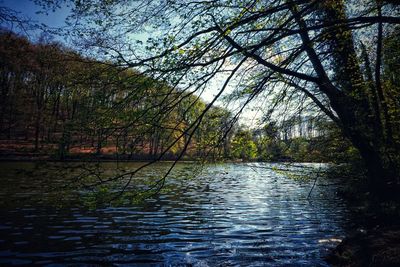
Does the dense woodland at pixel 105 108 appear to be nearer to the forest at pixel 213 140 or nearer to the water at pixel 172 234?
the forest at pixel 213 140

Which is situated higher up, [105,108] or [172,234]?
[105,108]

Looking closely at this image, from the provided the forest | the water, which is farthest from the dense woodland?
the water

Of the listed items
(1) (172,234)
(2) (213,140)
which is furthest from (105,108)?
(1) (172,234)

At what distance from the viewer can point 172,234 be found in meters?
10.3

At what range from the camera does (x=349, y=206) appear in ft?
54.4

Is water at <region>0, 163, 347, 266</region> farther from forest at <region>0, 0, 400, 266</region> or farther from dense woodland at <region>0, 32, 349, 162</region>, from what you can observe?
dense woodland at <region>0, 32, 349, 162</region>

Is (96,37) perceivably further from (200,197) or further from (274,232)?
(200,197)

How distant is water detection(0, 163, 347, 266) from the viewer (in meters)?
7.89

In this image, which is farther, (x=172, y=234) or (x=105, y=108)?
(x=172, y=234)

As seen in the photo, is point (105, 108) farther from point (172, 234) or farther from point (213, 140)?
point (172, 234)

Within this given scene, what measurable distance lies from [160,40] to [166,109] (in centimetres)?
138

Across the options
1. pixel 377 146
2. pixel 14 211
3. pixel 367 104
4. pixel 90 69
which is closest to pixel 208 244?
pixel 90 69

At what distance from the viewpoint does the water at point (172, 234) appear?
7.89m

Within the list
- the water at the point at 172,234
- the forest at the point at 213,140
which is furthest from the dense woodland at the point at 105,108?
the water at the point at 172,234
